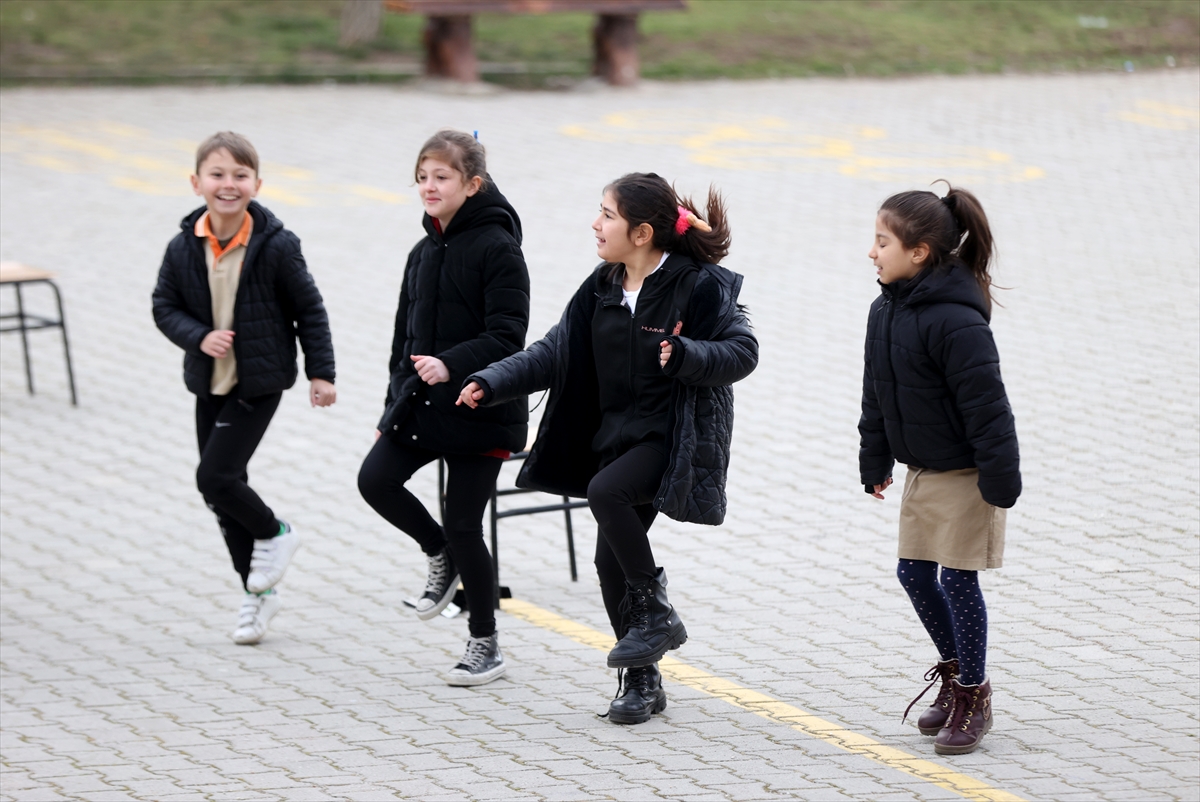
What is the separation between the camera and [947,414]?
4.33m

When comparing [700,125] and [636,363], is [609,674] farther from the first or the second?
[700,125]

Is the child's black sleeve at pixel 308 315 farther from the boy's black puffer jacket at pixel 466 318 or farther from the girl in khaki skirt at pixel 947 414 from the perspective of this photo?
the girl in khaki skirt at pixel 947 414

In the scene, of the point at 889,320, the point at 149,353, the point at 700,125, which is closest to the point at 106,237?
the point at 149,353

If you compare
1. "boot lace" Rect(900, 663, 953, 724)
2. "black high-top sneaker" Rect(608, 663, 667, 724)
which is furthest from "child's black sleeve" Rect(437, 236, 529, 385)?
"boot lace" Rect(900, 663, 953, 724)

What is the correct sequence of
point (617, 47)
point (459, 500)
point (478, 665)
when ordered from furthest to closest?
point (617, 47), point (478, 665), point (459, 500)

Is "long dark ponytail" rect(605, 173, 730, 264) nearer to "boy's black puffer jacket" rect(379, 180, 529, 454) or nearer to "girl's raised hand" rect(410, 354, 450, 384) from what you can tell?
"boy's black puffer jacket" rect(379, 180, 529, 454)

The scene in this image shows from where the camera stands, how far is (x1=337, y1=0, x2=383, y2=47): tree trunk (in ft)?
69.4

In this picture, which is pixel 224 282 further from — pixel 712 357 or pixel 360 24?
pixel 360 24

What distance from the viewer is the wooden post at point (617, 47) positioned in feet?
62.4

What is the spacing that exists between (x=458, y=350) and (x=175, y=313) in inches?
46.6

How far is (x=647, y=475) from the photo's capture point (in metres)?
4.55

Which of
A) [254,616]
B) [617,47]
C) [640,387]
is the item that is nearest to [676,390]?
[640,387]

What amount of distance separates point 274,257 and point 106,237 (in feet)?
26.6

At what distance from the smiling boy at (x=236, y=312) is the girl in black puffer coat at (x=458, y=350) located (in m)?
0.47
